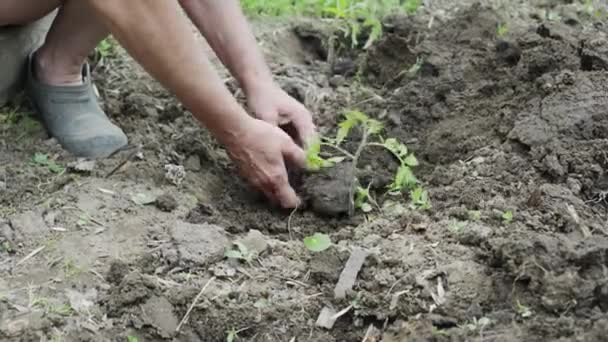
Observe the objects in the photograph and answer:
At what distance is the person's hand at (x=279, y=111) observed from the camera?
10.2 ft

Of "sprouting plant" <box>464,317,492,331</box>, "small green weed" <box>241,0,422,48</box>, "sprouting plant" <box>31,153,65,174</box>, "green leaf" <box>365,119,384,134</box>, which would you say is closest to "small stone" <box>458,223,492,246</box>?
"sprouting plant" <box>464,317,492,331</box>

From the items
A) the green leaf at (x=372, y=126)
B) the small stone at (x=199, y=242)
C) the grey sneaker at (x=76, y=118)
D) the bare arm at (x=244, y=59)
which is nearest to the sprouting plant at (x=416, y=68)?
the green leaf at (x=372, y=126)

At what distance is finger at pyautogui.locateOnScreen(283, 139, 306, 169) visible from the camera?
114 inches

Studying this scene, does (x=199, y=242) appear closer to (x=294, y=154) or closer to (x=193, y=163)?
(x=294, y=154)

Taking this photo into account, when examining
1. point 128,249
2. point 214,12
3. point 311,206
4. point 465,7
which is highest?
point 214,12

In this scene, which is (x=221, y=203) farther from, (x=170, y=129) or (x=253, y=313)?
(x=253, y=313)

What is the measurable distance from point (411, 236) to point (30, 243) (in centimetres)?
106

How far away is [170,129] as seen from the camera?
3.41m

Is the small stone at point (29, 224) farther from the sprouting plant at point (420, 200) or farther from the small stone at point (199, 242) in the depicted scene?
the sprouting plant at point (420, 200)

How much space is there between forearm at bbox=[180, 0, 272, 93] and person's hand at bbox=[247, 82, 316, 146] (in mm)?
40

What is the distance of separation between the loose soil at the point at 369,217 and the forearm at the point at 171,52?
1.10 feet

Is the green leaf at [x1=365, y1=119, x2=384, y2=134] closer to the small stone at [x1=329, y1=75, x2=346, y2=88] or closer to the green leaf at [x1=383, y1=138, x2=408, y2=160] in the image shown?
the green leaf at [x1=383, y1=138, x2=408, y2=160]

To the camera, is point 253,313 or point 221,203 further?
point 221,203

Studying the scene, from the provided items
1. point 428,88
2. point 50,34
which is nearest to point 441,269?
point 428,88
